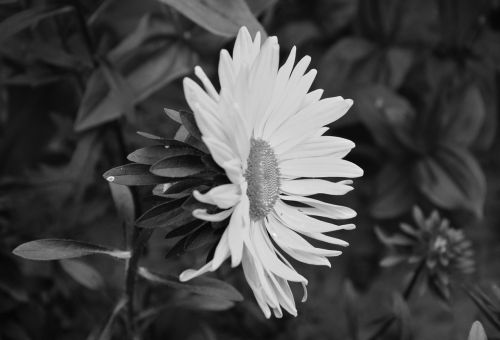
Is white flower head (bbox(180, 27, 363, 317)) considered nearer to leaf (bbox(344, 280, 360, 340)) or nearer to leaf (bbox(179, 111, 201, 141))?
leaf (bbox(179, 111, 201, 141))

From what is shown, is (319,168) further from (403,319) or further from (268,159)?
(403,319)

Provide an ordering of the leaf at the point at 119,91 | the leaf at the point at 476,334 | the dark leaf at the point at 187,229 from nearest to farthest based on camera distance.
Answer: the dark leaf at the point at 187,229, the leaf at the point at 476,334, the leaf at the point at 119,91

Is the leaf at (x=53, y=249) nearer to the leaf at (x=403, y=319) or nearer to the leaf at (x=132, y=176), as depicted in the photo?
the leaf at (x=132, y=176)

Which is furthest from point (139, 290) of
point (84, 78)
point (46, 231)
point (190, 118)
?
point (190, 118)

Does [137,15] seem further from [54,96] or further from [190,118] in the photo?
[190,118]

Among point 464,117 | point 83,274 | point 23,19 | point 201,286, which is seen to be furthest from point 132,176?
point 464,117

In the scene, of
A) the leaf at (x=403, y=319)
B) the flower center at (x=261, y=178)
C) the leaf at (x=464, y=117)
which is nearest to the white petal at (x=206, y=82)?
the flower center at (x=261, y=178)

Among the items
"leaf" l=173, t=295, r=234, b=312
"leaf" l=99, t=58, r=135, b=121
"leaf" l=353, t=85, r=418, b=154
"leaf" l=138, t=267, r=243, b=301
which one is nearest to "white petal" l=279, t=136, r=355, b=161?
"leaf" l=138, t=267, r=243, b=301
